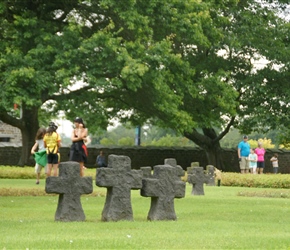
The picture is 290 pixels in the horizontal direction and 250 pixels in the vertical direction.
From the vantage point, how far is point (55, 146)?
2591cm

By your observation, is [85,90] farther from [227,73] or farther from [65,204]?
[65,204]

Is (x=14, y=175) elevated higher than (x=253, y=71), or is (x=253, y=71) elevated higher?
(x=253, y=71)

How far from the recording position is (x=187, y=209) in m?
18.4

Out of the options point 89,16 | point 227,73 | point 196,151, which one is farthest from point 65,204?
point 196,151

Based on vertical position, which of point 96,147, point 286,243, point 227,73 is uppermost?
point 227,73

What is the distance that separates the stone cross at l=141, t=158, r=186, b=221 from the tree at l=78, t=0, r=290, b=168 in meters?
18.1

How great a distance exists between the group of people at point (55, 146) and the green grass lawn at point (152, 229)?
11.8 ft

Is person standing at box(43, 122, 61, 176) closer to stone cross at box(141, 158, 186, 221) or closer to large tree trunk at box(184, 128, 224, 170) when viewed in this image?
stone cross at box(141, 158, 186, 221)

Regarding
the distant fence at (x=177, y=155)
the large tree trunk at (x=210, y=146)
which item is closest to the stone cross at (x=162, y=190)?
the large tree trunk at (x=210, y=146)

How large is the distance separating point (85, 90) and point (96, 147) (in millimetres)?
13585

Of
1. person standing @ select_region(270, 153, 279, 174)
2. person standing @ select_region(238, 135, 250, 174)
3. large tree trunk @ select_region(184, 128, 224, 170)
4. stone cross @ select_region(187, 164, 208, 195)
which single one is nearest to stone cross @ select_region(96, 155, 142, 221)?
stone cross @ select_region(187, 164, 208, 195)

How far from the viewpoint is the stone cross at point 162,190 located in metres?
15.3

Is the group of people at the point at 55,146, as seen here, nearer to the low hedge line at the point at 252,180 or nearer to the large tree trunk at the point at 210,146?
the low hedge line at the point at 252,180

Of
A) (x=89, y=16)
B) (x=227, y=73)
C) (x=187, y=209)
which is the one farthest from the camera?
(x=227, y=73)
